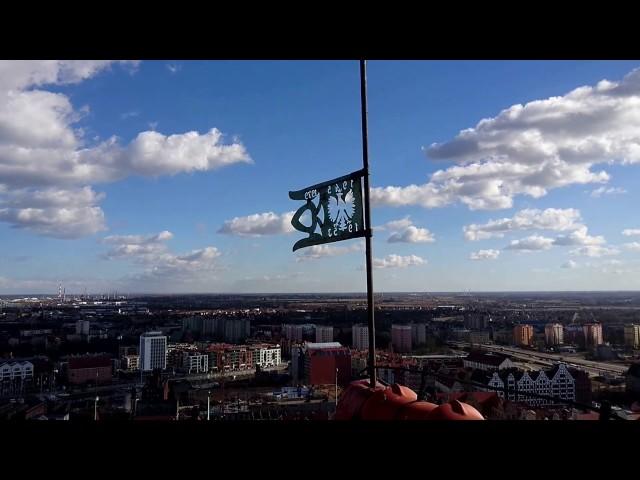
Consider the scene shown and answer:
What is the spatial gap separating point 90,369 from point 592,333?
848 inches

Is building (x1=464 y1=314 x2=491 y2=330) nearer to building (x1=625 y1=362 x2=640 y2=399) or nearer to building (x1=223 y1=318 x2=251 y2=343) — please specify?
building (x1=625 y1=362 x2=640 y2=399)

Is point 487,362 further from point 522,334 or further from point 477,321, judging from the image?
point 477,321

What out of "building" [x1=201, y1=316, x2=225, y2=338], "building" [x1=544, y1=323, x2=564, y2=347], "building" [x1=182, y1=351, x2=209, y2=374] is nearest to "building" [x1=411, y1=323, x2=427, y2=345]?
"building" [x1=544, y1=323, x2=564, y2=347]

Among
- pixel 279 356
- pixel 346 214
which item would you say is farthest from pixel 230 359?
pixel 346 214

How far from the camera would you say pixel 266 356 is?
102ft

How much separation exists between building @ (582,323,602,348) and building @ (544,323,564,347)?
129 cm

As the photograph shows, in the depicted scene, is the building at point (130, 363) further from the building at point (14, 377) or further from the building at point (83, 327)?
the building at point (14, 377)

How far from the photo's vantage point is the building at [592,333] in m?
20.0

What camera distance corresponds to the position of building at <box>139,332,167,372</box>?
26.9 metres

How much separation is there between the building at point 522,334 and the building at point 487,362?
6.39 metres
